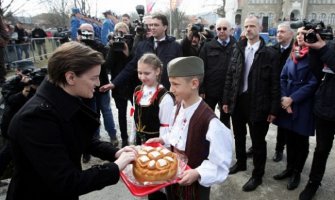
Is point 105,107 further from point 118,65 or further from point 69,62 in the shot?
point 69,62

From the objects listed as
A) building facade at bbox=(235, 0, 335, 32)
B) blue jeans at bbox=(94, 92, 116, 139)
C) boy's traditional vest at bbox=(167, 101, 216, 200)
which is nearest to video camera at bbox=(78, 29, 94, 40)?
blue jeans at bbox=(94, 92, 116, 139)

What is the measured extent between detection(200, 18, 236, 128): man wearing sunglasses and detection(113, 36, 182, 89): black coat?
48 centimetres

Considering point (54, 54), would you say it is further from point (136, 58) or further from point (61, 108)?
point (136, 58)

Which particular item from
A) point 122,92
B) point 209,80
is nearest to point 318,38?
point 209,80

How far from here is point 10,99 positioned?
2.91 metres

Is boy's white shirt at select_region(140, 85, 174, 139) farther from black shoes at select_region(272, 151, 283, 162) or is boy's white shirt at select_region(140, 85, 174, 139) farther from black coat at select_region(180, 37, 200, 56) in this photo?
black shoes at select_region(272, 151, 283, 162)

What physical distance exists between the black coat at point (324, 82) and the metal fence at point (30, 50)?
1027 centimetres

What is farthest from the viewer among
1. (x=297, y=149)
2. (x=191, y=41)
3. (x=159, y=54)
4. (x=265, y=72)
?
(x=191, y=41)

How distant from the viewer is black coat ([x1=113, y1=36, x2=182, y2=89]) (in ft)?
13.6

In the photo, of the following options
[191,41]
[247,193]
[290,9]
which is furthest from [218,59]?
[290,9]

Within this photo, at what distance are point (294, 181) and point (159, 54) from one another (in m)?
2.51

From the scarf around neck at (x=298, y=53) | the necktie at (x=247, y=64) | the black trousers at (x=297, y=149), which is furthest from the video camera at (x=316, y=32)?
the black trousers at (x=297, y=149)

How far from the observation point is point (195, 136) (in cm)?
198

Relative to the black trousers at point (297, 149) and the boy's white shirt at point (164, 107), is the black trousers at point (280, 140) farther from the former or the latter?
the boy's white shirt at point (164, 107)
